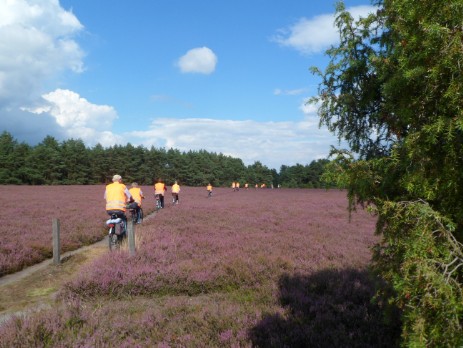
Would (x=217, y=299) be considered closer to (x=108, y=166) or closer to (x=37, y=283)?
(x=37, y=283)

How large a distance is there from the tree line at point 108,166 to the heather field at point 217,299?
72.1 meters

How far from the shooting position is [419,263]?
2.08 m

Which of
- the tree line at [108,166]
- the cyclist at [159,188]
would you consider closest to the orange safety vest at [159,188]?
the cyclist at [159,188]

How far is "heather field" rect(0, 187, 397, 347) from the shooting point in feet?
14.8

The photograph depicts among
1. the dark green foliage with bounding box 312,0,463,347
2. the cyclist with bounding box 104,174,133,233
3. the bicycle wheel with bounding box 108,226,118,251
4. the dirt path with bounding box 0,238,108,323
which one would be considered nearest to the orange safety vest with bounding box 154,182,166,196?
the dirt path with bounding box 0,238,108,323

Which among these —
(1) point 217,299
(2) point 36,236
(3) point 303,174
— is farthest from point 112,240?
(3) point 303,174

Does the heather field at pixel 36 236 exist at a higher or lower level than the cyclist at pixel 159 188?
lower

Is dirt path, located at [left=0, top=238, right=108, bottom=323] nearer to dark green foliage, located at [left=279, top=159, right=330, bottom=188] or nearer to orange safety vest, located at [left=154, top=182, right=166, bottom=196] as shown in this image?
orange safety vest, located at [left=154, top=182, right=166, bottom=196]

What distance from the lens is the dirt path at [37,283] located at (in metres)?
6.49

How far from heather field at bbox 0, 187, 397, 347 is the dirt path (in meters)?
0.63

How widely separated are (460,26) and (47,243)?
1234 cm

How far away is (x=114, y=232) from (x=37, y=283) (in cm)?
273

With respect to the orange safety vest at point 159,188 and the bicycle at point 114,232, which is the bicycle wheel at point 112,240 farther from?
the orange safety vest at point 159,188

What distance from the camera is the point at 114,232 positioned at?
34.1 ft
